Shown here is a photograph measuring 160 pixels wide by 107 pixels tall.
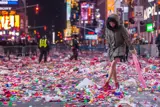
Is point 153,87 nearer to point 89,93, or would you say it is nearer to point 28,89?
point 89,93

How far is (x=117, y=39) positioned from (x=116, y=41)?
0.06 meters

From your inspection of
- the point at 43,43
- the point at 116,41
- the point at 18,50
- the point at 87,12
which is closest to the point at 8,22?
the point at 18,50

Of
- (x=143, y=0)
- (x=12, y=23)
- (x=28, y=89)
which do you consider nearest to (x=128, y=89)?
(x=28, y=89)

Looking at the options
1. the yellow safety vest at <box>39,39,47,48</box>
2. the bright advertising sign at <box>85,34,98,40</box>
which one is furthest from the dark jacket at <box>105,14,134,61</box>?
the bright advertising sign at <box>85,34,98,40</box>

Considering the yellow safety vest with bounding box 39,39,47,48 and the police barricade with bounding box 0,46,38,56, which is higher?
the yellow safety vest with bounding box 39,39,47,48

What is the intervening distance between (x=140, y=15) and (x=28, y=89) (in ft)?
67.4

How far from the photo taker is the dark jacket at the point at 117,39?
955 centimetres

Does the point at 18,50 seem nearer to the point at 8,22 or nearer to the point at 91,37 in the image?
the point at 8,22

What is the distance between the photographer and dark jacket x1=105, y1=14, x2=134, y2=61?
9.55 meters

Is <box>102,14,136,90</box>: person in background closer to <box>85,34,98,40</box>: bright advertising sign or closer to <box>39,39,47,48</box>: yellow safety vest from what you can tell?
<box>39,39,47,48</box>: yellow safety vest

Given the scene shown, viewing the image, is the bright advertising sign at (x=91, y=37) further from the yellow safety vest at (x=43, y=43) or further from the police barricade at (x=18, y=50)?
the yellow safety vest at (x=43, y=43)

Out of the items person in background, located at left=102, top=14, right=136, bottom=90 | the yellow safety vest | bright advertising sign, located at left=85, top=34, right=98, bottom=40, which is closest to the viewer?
person in background, located at left=102, top=14, right=136, bottom=90

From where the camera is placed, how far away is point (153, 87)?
10109 millimetres

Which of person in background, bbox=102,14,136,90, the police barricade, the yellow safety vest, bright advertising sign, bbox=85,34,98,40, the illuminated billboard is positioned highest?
the illuminated billboard
